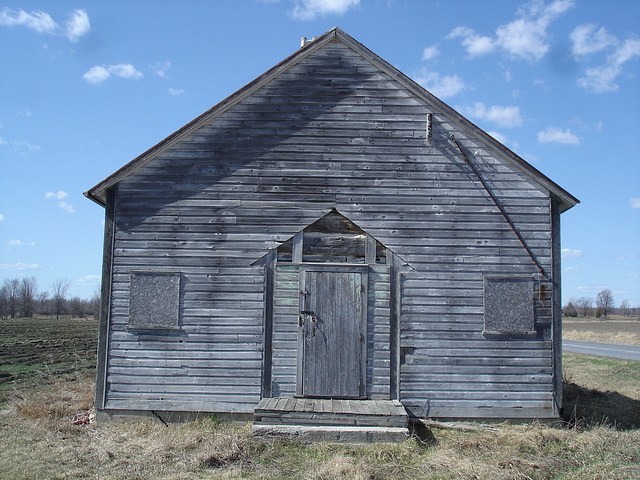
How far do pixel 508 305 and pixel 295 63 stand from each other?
5.64 meters

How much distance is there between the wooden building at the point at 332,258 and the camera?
→ 8570mm

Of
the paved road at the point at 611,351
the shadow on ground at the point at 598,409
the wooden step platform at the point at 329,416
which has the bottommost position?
the paved road at the point at 611,351

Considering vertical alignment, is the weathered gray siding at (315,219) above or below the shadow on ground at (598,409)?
above

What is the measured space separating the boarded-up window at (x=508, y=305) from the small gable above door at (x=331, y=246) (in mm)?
1935

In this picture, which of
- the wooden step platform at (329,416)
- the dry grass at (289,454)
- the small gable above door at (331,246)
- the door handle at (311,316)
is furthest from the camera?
the small gable above door at (331,246)

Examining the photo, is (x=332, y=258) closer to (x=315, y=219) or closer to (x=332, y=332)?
(x=315, y=219)

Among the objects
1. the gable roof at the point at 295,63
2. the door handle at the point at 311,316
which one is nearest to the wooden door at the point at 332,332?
the door handle at the point at 311,316

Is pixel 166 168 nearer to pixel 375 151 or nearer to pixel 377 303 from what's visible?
pixel 375 151

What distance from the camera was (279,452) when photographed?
6961mm

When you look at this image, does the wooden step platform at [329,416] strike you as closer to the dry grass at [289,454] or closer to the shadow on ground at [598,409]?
the dry grass at [289,454]

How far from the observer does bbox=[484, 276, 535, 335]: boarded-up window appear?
28.5 ft

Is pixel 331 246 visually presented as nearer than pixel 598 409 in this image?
Yes

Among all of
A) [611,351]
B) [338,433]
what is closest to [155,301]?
[338,433]

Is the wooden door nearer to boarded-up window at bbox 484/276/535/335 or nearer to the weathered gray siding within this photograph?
the weathered gray siding
